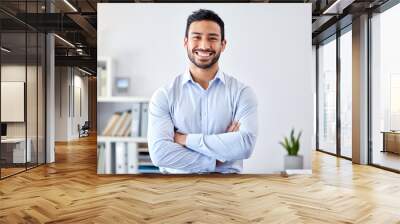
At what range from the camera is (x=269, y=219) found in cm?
364

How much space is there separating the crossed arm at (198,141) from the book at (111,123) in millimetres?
475

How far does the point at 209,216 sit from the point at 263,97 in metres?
2.57

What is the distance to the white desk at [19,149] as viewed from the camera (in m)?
6.09

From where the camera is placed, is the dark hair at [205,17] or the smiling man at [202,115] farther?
the dark hair at [205,17]

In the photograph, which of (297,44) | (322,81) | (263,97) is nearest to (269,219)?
(263,97)

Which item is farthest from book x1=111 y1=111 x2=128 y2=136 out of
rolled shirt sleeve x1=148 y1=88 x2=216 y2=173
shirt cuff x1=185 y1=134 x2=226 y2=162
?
shirt cuff x1=185 y1=134 x2=226 y2=162

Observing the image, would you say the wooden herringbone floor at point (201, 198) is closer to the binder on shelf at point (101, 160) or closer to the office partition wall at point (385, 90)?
the binder on shelf at point (101, 160)

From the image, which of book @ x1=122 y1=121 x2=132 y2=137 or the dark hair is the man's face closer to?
the dark hair

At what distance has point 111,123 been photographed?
579 cm

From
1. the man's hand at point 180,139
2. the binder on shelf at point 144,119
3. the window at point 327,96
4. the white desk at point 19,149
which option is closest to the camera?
the man's hand at point 180,139

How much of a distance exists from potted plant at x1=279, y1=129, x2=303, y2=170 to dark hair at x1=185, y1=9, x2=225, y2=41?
68.5 inches

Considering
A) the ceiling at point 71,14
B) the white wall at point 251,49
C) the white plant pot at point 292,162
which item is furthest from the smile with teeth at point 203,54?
the ceiling at point 71,14

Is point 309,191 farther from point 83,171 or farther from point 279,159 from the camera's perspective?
point 83,171

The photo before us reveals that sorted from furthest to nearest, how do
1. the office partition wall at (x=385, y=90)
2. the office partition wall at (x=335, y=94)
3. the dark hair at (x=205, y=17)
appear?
the office partition wall at (x=335, y=94), the office partition wall at (x=385, y=90), the dark hair at (x=205, y=17)
